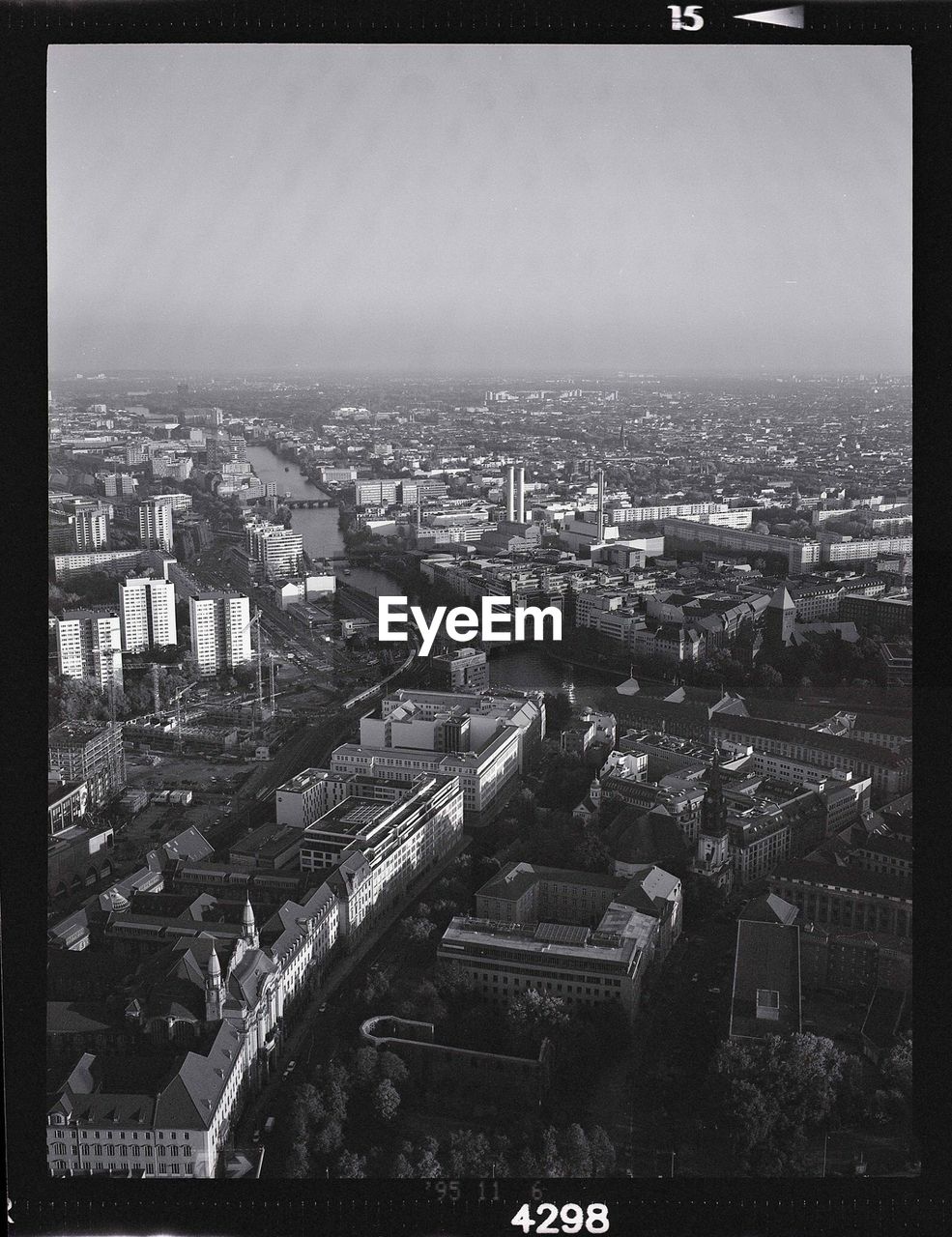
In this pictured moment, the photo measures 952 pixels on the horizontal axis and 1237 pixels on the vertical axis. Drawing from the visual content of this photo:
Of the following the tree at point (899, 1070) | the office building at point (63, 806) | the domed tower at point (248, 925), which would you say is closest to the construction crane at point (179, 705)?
the office building at point (63, 806)

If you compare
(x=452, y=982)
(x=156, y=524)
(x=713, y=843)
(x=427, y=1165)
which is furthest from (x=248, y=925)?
(x=713, y=843)

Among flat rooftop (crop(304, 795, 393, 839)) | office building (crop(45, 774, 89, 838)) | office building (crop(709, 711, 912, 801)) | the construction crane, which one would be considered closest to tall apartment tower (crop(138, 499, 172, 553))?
the construction crane

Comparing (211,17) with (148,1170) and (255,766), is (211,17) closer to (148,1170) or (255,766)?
(255,766)

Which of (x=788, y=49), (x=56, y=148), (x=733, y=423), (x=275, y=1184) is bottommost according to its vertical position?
(x=275, y=1184)

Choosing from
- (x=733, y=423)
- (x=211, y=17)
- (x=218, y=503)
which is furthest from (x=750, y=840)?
(x=211, y=17)

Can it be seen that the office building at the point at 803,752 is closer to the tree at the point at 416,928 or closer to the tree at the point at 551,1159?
the tree at the point at 416,928

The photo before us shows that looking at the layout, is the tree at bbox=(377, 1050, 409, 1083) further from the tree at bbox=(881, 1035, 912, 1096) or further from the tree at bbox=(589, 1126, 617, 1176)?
the tree at bbox=(881, 1035, 912, 1096)
